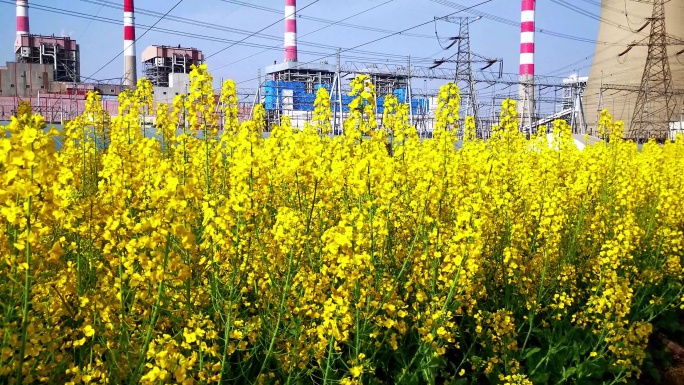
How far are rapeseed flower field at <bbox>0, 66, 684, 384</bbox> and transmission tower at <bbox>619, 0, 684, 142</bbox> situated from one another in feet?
73.2

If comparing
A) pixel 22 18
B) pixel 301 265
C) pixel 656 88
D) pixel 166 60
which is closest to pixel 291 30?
pixel 166 60

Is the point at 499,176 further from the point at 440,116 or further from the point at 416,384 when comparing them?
the point at 416,384

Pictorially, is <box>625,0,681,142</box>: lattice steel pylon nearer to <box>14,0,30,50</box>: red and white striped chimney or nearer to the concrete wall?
the concrete wall

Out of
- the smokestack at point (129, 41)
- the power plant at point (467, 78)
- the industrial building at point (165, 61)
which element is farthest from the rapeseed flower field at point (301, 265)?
the industrial building at point (165, 61)

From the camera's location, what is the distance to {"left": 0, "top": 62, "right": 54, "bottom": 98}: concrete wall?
109ft

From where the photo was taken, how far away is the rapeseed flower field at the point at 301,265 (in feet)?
5.60

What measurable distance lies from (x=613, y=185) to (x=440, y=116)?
1.87 m

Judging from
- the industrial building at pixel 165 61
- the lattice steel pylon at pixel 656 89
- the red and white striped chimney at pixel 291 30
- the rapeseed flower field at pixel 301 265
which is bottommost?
the rapeseed flower field at pixel 301 265

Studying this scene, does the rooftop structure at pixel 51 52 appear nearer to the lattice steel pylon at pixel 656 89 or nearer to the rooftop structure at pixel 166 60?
the rooftop structure at pixel 166 60

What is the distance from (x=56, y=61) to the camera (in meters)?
38.8

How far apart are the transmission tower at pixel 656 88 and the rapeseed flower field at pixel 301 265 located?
2230 centimetres

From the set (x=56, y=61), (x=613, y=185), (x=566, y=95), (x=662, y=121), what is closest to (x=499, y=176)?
(x=613, y=185)

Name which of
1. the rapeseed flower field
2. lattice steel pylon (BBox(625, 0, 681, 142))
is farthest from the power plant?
the rapeseed flower field

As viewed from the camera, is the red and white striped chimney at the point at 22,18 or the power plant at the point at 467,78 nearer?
the power plant at the point at 467,78
